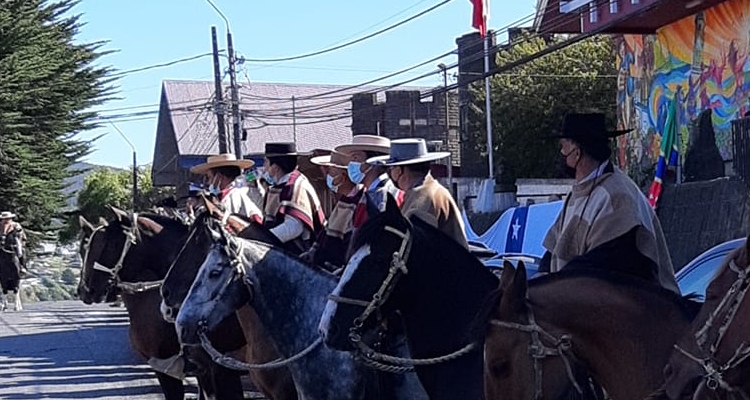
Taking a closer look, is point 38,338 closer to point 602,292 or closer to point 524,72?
point 602,292

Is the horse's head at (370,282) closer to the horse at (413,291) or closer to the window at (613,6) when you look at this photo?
the horse at (413,291)

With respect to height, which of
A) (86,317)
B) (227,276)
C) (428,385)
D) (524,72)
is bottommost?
(86,317)

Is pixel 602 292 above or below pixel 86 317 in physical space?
above

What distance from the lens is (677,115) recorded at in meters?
19.5

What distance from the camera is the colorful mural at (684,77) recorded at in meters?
17.2

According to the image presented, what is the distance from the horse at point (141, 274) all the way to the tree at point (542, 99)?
24.6m

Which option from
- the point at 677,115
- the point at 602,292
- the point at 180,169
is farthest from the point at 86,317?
the point at 180,169

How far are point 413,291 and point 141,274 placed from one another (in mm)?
5190

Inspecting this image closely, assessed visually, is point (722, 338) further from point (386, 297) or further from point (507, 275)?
point (386, 297)

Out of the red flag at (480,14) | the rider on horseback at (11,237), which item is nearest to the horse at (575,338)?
the red flag at (480,14)

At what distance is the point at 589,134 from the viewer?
5691 millimetres

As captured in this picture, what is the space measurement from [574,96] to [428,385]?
30038mm

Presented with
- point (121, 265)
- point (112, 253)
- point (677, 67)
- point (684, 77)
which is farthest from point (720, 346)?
point (677, 67)

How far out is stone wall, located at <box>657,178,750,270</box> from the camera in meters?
12.3
